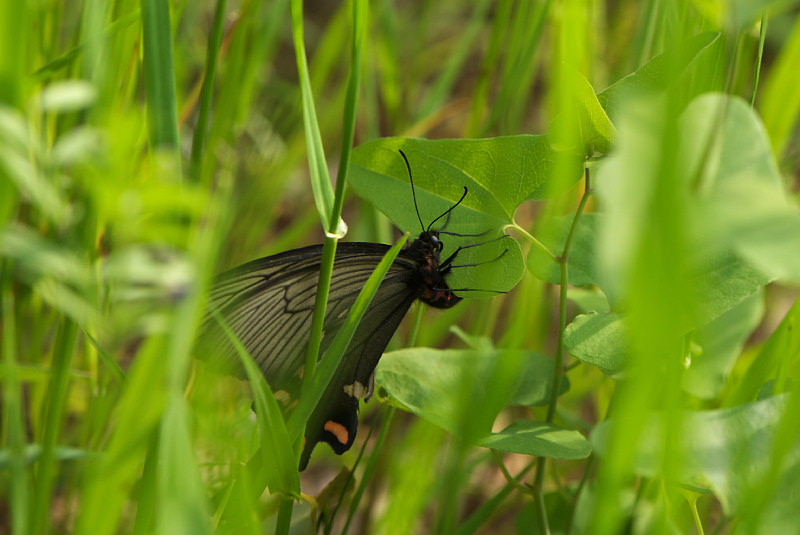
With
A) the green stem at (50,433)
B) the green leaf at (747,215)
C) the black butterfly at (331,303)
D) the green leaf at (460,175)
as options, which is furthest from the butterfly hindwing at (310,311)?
the green leaf at (747,215)

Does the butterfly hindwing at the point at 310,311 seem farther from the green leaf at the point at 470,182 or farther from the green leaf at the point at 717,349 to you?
the green leaf at the point at 717,349

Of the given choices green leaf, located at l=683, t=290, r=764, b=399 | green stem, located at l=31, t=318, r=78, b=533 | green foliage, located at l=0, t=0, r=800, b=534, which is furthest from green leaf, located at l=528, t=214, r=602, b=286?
green stem, located at l=31, t=318, r=78, b=533

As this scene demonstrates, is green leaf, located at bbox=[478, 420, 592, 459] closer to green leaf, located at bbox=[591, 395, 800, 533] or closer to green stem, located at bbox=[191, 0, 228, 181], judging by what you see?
green leaf, located at bbox=[591, 395, 800, 533]

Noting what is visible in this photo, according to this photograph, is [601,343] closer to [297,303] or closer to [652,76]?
[652,76]

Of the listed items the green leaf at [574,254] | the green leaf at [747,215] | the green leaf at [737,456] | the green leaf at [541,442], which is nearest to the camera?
the green leaf at [747,215]

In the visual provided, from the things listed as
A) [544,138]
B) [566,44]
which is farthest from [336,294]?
[566,44]
